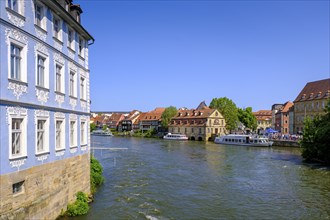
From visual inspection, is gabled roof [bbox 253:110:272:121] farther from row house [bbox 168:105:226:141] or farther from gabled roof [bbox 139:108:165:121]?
row house [bbox 168:105:226:141]

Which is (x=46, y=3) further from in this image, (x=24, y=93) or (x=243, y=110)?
(x=243, y=110)

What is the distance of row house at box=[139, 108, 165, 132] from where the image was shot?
118 m

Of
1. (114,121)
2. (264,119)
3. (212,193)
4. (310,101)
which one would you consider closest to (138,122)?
(114,121)

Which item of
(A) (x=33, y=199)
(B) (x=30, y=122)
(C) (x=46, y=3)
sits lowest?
(A) (x=33, y=199)

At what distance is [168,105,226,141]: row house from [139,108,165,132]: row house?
21125mm

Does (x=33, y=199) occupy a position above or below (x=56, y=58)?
below

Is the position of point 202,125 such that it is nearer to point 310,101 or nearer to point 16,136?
point 310,101

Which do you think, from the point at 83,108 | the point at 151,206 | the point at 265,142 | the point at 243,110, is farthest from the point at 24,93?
the point at 243,110

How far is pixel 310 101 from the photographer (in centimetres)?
7475

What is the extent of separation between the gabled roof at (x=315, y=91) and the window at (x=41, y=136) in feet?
222

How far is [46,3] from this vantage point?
12188 millimetres

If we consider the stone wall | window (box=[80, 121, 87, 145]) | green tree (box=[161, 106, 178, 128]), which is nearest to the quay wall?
green tree (box=[161, 106, 178, 128])

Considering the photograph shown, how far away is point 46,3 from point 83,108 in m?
6.05

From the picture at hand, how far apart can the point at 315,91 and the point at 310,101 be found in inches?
97.3
